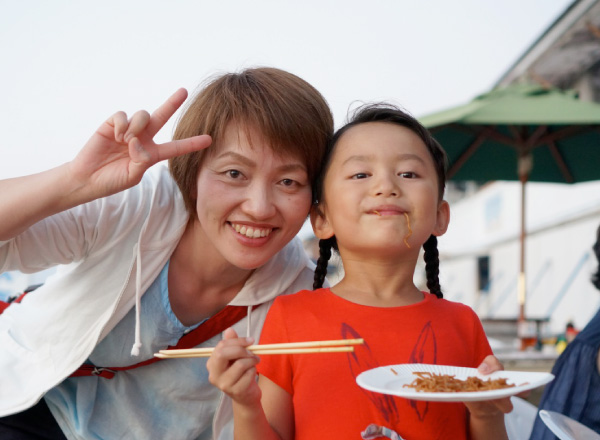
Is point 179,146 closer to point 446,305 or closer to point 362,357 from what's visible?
point 362,357

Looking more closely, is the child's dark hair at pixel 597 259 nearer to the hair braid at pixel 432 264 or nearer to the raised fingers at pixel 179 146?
the hair braid at pixel 432 264

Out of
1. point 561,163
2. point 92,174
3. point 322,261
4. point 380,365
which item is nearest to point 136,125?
point 92,174

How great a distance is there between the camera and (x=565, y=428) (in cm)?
155

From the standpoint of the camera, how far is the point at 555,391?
2.36m

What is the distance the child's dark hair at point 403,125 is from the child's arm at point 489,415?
1.75 ft

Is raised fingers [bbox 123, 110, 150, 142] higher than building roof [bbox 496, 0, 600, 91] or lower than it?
lower

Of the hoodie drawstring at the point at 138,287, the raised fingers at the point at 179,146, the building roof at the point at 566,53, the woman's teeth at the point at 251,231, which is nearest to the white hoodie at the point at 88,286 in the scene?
the hoodie drawstring at the point at 138,287

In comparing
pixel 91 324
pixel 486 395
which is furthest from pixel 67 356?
pixel 486 395

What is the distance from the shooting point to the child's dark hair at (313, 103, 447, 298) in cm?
192

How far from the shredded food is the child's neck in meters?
0.41

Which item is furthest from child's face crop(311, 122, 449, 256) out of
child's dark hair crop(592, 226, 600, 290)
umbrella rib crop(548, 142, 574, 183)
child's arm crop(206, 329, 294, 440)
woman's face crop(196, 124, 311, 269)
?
umbrella rib crop(548, 142, 574, 183)

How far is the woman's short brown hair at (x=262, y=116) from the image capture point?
6.47 feet

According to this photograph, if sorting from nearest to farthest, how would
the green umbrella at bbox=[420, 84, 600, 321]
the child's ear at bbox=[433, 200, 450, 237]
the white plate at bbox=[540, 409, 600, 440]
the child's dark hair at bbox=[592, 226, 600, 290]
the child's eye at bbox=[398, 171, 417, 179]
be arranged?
the white plate at bbox=[540, 409, 600, 440] < the child's eye at bbox=[398, 171, 417, 179] < the child's ear at bbox=[433, 200, 450, 237] < the child's dark hair at bbox=[592, 226, 600, 290] < the green umbrella at bbox=[420, 84, 600, 321]

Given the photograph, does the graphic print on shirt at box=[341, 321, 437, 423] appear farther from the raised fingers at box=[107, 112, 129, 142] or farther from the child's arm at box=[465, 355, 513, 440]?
the raised fingers at box=[107, 112, 129, 142]
